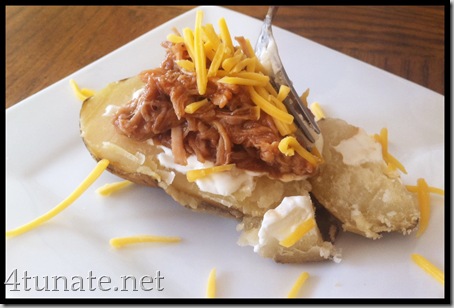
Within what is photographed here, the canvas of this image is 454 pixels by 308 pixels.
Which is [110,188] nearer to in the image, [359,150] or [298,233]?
[298,233]

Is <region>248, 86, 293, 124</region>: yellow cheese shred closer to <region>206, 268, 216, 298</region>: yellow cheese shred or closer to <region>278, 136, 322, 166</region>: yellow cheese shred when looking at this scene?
<region>278, 136, 322, 166</region>: yellow cheese shred

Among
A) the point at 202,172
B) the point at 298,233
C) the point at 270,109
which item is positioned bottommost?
the point at 298,233

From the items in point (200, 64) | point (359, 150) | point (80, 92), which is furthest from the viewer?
point (80, 92)

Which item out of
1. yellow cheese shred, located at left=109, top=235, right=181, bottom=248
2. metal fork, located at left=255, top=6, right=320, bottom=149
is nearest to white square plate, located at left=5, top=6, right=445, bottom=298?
yellow cheese shred, located at left=109, top=235, right=181, bottom=248

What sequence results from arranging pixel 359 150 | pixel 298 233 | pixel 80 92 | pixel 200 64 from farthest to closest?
pixel 80 92, pixel 359 150, pixel 200 64, pixel 298 233

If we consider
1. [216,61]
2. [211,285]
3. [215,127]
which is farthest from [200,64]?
[211,285]

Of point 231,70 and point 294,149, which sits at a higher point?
point 231,70

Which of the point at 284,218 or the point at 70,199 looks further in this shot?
the point at 70,199
